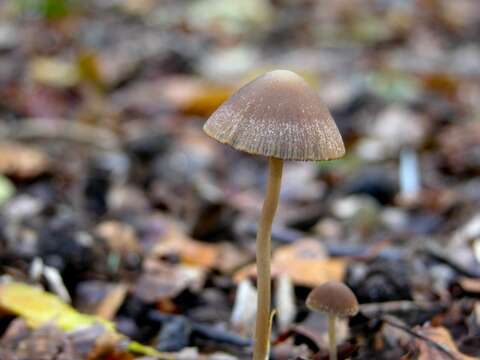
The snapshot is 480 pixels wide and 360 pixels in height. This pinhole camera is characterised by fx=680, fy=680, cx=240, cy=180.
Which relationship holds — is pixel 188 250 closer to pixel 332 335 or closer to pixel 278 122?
pixel 332 335

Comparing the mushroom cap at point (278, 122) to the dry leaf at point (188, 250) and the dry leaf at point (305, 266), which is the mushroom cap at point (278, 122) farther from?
the dry leaf at point (188, 250)

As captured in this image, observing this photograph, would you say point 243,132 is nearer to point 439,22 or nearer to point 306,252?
point 306,252

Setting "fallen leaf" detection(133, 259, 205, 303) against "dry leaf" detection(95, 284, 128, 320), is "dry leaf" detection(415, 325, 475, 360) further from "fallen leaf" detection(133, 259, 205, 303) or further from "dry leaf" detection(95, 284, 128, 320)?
"dry leaf" detection(95, 284, 128, 320)

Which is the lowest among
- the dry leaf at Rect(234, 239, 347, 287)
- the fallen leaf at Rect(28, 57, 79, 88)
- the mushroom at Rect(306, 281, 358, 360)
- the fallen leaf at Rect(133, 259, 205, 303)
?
the mushroom at Rect(306, 281, 358, 360)

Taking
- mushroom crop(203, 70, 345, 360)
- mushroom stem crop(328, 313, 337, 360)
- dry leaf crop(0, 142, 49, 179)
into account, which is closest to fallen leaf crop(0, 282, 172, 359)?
mushroom stem crop(328, 313, 337, 360)

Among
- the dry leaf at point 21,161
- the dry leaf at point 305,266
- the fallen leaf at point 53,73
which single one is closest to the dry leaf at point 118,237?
the dry leaf at point 305,266

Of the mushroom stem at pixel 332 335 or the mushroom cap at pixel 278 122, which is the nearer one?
the mushroom cap at pixel 278 122
